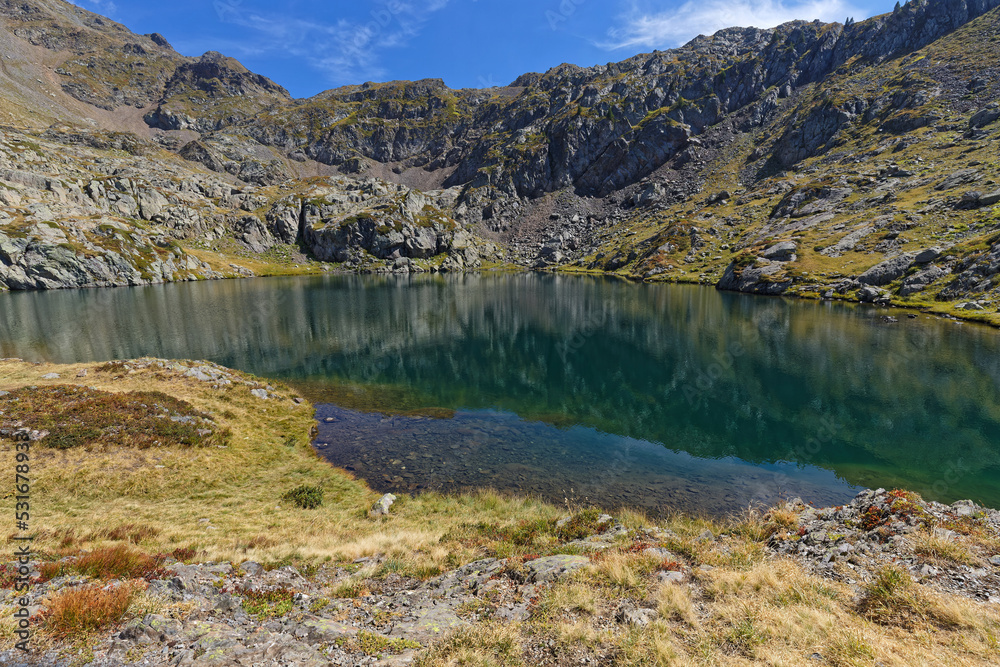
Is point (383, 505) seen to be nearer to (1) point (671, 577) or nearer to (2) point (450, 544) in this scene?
(2) point (450, 544)

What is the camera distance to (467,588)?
1212 centimetres

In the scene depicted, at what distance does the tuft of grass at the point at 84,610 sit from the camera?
291 inches

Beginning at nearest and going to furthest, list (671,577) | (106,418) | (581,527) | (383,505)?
1. (671,577)
2. (581,527)
3. (383,505)
4. (106,418)

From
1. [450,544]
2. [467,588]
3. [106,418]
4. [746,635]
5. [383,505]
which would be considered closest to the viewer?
[746,635]

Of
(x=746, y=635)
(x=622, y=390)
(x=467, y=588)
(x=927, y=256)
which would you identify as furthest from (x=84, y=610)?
(x=927, y=256)

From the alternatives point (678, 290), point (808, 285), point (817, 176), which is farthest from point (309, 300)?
point (817, 176)

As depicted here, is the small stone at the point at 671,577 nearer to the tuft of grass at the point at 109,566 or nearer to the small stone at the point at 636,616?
the small stone at the point at 636,616

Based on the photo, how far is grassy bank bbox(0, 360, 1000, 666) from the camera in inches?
330

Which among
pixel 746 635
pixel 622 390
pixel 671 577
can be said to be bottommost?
pixel 622 390

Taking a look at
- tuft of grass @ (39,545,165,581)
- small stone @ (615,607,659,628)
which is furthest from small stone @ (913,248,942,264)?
tuft of grass @ (39,545,165,581)

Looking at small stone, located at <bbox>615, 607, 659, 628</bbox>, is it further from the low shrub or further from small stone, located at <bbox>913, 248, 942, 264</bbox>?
small stone, located at <bbox>913, 248, 942, 264</bbox>

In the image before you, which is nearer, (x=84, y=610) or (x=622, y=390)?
(x=84, y=610)

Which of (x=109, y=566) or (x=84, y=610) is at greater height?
(x=84, y=610)

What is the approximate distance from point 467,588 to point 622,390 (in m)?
31.6
